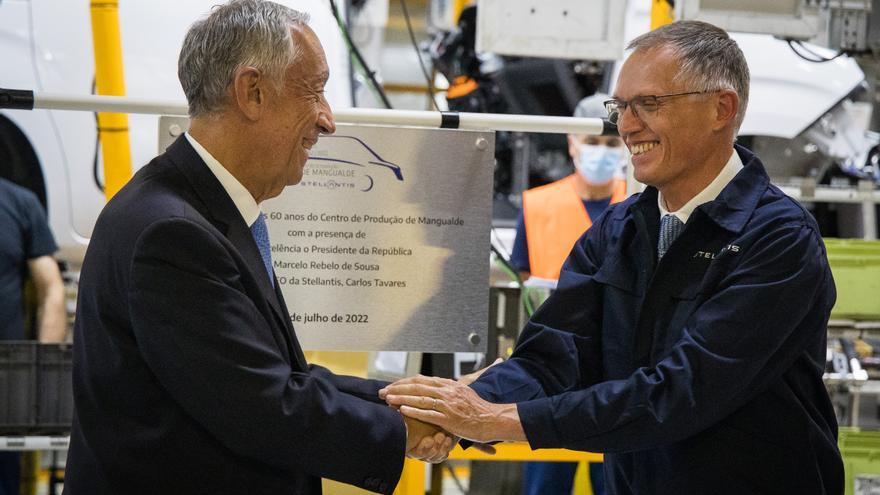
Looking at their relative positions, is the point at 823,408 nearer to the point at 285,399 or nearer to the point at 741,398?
the point at 741,398

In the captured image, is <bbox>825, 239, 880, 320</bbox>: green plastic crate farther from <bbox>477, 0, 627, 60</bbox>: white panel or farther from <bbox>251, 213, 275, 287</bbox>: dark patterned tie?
<bbox>251, 213, 275, 287</bbox>: dark patterned tie

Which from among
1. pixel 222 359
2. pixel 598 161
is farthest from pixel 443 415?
pixel 598 161

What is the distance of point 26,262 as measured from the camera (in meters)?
5.79

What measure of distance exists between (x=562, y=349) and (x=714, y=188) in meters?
0.57

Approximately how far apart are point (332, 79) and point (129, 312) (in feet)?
13.1

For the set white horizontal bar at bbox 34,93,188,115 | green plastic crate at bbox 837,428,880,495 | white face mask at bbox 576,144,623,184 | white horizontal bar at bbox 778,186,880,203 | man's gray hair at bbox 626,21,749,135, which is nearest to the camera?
man's gray hair at bbox 626,21,749,135

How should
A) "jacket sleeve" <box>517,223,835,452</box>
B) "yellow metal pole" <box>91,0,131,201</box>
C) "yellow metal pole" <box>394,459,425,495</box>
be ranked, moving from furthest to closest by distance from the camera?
"yellow metal pole" <box>394,459,425,495</box> → "yellow metal pole" <box>91,0,131,201</box> → "jacket sleeve" <box>517,223,835,452</box>

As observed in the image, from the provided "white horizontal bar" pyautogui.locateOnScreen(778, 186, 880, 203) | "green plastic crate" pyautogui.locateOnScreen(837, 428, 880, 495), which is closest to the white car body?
"white horizontal bar" pyautogui.locateOnScreen(778, 186, 880, 203)

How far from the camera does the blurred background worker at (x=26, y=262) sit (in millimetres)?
5664

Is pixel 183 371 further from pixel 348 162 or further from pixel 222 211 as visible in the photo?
pixel 348 162

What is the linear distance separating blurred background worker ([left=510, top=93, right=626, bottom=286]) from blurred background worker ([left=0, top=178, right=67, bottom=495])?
2.32m

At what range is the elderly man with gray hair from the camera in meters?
2.29

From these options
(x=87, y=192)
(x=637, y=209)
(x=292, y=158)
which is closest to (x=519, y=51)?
(x=637, y=209)

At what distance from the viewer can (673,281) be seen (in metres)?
2.77
